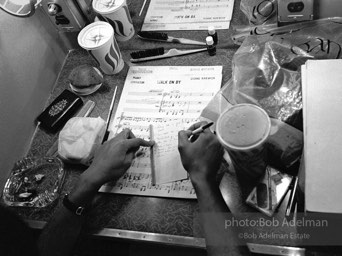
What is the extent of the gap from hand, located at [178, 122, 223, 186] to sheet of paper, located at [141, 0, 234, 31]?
1.66 feet

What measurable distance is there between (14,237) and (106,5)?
791mm

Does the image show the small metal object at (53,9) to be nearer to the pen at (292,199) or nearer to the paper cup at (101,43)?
the paper cup at (101,43)

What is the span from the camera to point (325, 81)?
672mm

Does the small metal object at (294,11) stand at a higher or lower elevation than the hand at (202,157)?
higher

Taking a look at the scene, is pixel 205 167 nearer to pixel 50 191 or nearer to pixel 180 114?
pixel 180 114

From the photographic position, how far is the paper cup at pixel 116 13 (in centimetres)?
106

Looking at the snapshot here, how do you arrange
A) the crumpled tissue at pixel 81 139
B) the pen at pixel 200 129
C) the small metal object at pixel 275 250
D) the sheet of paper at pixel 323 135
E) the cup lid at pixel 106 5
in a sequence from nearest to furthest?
the sheet of paper at pixel 323 135 < the small metal object at pixel 275 250 < the pen at pixel 200 129 < the crumpled tissue at pixel 81 139 < the cup lid at pixel 106 5

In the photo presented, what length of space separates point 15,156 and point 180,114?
0.59 m

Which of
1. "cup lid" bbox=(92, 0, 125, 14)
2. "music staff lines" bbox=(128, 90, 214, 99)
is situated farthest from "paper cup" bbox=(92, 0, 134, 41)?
"music staff lines" bbox=(128, 90, 214, 99)

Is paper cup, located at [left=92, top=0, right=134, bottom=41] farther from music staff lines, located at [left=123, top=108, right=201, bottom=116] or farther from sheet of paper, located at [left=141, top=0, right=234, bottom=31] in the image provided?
music staff lines, located at [left=123, top=108, right=201, bottom=116]

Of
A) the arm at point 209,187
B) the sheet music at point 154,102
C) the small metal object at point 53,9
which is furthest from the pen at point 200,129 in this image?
the small metal object at point 53,9

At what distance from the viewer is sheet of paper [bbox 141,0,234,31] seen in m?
1.15

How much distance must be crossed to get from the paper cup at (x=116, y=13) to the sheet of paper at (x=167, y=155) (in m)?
0.42

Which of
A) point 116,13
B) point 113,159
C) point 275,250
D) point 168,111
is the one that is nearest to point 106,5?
point 116,13
